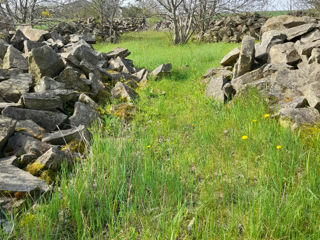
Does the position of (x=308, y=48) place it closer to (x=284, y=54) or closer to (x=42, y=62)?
(x=284, y=54)

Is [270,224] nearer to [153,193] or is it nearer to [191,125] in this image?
[153,193]

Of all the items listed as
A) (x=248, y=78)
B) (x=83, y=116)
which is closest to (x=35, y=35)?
(x=83, y=116)

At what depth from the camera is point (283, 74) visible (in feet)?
16.0

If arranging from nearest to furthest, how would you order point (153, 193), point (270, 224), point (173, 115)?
point (270, 224) → point (153, 193) → point (173, 115)

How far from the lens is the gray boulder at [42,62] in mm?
5102

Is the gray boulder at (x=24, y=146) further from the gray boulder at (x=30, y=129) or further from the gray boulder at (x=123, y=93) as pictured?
the gray boulder at (x=123, y=93)

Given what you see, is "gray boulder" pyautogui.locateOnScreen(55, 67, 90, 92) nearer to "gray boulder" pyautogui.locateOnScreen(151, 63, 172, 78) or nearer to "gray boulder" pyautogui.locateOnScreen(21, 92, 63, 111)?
"gray boulder" pyautogui.locateOnScreen(21, 92, 63, 111)

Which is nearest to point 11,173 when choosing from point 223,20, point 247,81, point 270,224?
point 270,224

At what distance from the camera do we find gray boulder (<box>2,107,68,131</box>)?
378cm

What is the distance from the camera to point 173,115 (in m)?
4.94

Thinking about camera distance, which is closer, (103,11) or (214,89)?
(214,89)

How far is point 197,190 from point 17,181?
5.43ft

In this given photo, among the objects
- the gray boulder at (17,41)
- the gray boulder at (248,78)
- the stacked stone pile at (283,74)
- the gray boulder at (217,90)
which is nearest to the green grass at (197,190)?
the stacked stone pile at (283,74)

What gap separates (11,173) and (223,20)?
18.2 meters
